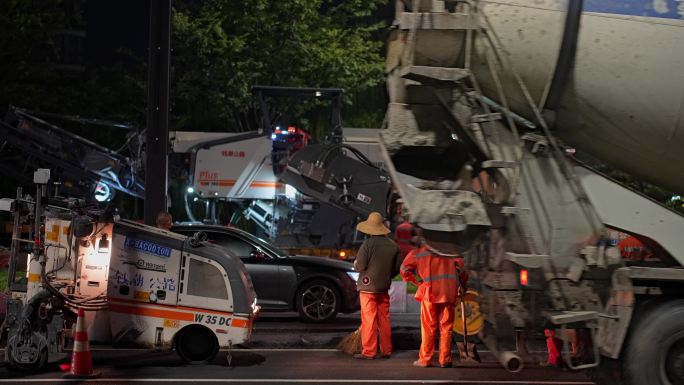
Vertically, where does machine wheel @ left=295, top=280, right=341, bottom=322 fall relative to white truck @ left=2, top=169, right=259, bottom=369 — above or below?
below

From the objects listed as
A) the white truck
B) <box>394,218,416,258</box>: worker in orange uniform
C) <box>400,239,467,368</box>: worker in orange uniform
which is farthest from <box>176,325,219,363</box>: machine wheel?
<box>394,218,416,258</box>: worker in orange uniform

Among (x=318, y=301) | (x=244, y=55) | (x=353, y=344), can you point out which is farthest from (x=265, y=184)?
(x=353, y=344)

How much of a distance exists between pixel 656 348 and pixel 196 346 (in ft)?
16.3

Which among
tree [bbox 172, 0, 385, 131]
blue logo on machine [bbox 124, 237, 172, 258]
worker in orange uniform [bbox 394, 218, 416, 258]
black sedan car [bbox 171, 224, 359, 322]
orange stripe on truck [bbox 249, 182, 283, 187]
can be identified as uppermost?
tree [bbox 172, 0, 385, 131]

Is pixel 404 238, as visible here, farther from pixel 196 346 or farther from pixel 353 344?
pixel 196 346

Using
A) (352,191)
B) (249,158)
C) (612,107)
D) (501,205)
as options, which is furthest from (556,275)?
(249,158)

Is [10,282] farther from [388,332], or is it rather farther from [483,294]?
[483,294]

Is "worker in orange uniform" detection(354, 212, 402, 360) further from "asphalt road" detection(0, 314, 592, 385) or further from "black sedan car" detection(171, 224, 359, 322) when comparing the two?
"black sedan car" detection(171, 224, 359, 322)

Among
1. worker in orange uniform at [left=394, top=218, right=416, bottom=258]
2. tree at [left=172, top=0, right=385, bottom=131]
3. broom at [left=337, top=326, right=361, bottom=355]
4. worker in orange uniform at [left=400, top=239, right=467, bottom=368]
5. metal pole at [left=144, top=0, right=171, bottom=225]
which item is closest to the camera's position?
worker in orange uniform at [left=400, top=239, right=467, bottom=368]

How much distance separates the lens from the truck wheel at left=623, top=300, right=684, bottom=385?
261 inches

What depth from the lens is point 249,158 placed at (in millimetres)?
20172

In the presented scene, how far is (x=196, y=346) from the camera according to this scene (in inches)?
381

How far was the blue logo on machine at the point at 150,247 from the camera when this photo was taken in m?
9.46

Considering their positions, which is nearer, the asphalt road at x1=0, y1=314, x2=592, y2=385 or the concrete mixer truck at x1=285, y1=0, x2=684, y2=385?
the concrete mixer truck at x1=285, y1=0, x2=684, y2=385
